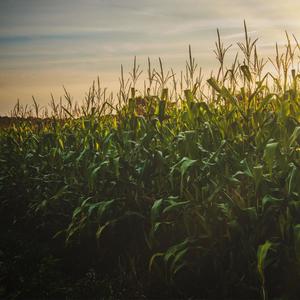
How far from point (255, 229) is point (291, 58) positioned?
140 centimetres

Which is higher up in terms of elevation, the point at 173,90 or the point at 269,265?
the point at 173,90

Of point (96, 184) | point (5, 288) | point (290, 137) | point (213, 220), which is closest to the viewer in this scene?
A: point (290, 137)

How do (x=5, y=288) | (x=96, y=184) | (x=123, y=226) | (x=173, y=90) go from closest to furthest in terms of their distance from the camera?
(x=5, y=288) < (x=123, y=226) < (x=96, y=184) < (x=173, y=90)

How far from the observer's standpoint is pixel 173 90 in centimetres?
545

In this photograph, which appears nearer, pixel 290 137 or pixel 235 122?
pixel 290 137

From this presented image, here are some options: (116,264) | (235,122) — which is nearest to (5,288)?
(116,264)

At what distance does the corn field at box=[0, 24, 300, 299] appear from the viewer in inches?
137

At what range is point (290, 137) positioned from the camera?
3441 millimetres

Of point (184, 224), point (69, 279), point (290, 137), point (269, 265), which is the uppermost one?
point (290, 137)

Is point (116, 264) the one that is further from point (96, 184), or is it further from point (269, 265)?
point (269, 265)

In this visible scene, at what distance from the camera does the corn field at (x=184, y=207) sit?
349 centimetres

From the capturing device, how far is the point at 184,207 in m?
3.79

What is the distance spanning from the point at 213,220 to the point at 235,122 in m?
0.82

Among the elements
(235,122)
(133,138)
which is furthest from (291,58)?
(133,138)
